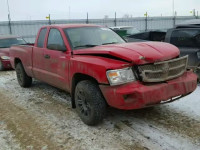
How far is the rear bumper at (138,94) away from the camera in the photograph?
3.42 metres

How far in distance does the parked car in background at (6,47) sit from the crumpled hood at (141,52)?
252 inches

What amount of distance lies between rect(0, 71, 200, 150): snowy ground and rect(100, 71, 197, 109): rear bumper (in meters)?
0.50

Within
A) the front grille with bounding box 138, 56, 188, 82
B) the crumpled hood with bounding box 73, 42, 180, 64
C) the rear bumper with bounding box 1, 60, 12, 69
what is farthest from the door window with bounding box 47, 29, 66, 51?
the rear bumper with bounding box 1, 60, 12, 69

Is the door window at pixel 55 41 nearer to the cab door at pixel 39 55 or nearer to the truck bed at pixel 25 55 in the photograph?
the cab door at pixel 39 55

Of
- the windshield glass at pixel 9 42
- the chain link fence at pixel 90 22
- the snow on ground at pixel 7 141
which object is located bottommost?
the snow on ground at pixel 7 141

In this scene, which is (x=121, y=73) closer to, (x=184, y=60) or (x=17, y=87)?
(x=184, y=60)

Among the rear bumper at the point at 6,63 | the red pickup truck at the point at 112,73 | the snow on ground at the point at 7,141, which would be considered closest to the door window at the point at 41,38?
the red pickup truck at the point at 112,73

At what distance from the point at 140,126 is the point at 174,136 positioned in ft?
1.95

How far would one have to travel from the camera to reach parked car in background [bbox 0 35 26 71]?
9.60 metres

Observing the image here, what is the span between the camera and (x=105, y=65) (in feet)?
11.6

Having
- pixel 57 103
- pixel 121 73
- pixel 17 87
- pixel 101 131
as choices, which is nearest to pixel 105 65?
pixel 121 73

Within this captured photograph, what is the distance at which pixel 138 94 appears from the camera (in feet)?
11.2

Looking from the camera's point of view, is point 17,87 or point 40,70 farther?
point 17,87

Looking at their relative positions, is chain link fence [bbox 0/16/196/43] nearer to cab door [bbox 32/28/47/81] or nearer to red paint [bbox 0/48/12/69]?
red paint [bbox 0/48/12/69]
